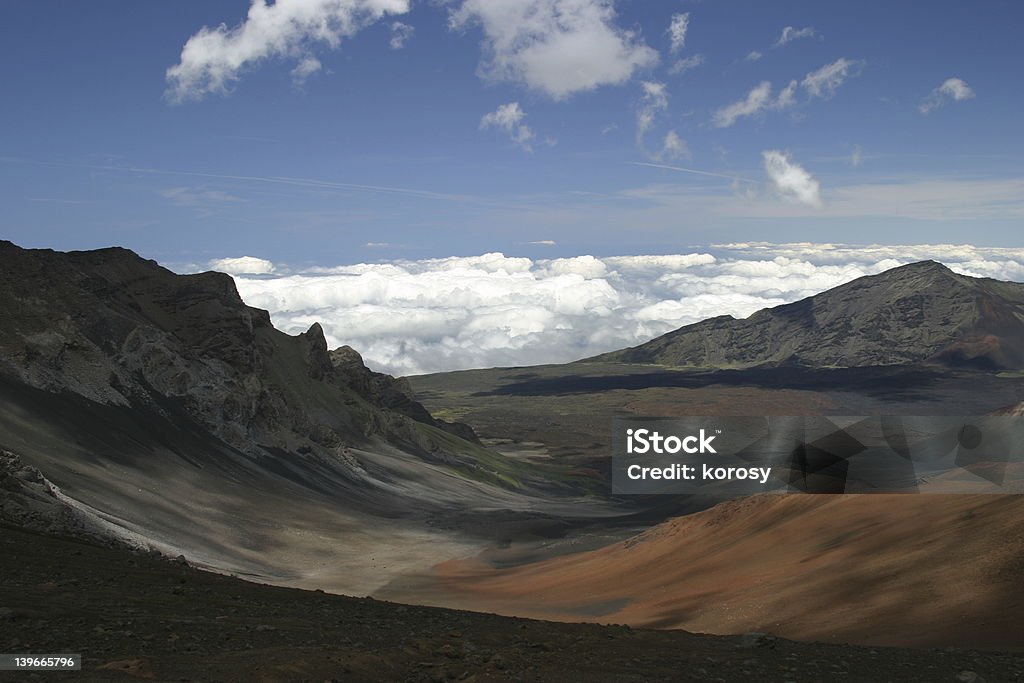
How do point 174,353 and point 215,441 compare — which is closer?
point 215,441

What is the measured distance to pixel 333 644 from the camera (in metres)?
17.6

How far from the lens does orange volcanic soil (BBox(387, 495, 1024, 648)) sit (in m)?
23.7

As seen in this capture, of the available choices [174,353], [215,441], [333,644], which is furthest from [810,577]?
[174,353]

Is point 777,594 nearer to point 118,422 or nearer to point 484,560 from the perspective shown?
point 484,560

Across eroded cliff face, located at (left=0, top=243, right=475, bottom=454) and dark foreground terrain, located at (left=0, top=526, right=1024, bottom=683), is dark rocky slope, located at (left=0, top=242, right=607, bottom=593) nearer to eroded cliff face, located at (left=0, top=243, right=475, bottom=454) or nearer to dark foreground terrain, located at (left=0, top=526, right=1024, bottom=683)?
eroded cliff face, located at (left=0, top=243, right=475, bottom=454)

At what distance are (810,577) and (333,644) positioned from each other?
19.5 metres

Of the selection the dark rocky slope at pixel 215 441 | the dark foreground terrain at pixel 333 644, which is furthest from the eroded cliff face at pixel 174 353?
the dark foreground terrain at pixel 333 644

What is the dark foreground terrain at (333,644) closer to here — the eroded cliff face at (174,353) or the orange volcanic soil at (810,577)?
the orange volcanic soil at (810,577)

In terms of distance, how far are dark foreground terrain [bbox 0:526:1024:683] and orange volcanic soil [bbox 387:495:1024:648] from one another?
4.82m

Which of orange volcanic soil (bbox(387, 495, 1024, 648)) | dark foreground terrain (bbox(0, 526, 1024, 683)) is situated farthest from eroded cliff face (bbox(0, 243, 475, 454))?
dark foreground terrain (bbox(0, 526, 1024, 683))

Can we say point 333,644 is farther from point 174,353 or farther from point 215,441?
point 174,353

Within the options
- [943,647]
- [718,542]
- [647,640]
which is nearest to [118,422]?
[718,542]

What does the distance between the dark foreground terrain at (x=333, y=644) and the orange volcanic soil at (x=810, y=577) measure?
4821 millimetres

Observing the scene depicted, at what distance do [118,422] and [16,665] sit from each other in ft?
188
